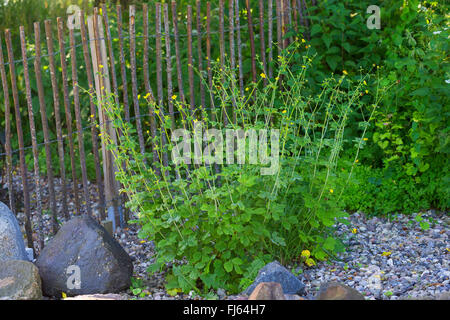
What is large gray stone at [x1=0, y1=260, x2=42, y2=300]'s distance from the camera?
3.36 meters

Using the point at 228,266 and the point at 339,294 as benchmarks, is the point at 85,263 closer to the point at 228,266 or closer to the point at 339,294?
the point at 228,266

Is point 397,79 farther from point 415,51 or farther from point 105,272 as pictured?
point 105,272

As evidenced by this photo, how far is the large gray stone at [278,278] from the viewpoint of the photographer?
3.21m

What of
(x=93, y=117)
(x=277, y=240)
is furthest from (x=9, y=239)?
(x=277, y=240)

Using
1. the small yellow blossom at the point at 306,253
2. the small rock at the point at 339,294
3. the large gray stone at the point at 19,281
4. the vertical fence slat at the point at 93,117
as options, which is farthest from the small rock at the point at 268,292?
the vertical fence slat at the point at 93,117

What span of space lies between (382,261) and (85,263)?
6.35 feet

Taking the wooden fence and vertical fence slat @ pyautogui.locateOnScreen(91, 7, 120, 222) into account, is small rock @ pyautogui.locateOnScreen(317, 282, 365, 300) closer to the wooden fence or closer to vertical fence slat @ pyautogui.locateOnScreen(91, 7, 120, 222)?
the wooden fence

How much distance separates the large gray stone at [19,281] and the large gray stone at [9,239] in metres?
0.34

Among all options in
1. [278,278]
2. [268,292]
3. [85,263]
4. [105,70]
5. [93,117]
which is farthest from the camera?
[105,70]

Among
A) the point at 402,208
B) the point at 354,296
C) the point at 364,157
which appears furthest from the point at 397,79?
the point at 354,296

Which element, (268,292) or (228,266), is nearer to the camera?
(268,292)

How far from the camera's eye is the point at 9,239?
3.89 metres

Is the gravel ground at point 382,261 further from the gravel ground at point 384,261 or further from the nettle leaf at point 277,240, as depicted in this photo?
the nettle leaf at point 277,240

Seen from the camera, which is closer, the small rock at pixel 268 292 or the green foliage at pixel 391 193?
the small rock at pixel 268 292
